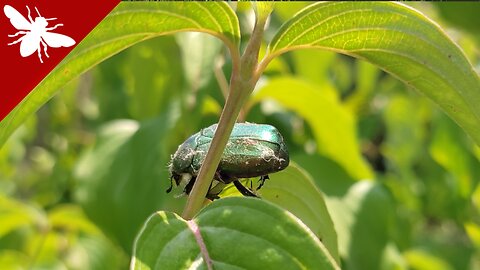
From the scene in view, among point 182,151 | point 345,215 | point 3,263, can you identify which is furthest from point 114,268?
point 182,151

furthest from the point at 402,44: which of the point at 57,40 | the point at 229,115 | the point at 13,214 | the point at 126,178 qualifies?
the point at 13,214

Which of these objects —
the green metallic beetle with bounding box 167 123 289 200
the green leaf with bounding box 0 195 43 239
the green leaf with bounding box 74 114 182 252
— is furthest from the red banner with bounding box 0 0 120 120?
the green leaf with bounding box 0 195 43 239

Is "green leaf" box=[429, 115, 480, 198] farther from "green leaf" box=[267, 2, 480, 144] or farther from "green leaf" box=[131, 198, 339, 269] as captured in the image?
"green leaf" box=[131, 198, 339, 269]

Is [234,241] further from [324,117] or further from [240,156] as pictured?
[324,117]

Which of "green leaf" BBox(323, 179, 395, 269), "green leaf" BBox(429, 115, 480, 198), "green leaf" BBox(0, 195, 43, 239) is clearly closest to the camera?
"green leaf" BBox(323, 179, 395, 269)

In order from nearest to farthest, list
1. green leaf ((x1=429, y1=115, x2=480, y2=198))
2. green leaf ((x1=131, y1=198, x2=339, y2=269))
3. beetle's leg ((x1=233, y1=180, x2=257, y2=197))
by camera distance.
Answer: green leaf ((x1=131, y1=198, x2=339, y2=269)), beetle's leg ((x1=233, y1=180, x2=257, y2=197)), green leaf ((x1=429, y1=115, x2=480, y2=198))

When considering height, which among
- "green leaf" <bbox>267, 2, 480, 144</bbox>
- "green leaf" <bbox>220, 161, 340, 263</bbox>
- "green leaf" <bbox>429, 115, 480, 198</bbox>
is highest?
"green leaf" <bbox>429, 115, 480, 198</bbox>

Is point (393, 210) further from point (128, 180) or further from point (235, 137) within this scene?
point (235, 137)
